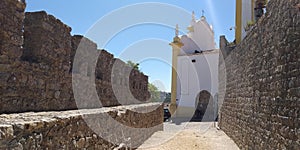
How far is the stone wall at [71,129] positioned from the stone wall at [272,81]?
2530mm

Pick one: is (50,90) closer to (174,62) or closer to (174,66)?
(174,66)

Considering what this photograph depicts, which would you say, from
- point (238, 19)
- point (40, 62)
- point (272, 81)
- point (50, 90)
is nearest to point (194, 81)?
point (238, 19)

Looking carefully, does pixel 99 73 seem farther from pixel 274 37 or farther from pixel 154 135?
pixel 274 37

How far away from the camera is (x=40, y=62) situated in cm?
434

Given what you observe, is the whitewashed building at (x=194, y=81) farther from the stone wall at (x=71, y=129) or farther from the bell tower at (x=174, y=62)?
the stone wall at (x=71, y=129)

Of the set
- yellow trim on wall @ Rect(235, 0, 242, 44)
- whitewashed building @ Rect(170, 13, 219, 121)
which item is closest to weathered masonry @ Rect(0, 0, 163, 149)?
yellow trim on wall @ Rect(235, 0, 242, 44)

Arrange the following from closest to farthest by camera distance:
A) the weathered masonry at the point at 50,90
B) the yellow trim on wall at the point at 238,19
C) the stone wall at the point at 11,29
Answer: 1. the weathered masonry at the point at 50,90
2. the stone wall at the point at 11,29
3. the yellow trim on wall at the point at 238,19

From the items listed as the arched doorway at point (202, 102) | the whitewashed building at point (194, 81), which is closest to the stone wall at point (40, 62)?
the whitewashed building at point (194, 81)

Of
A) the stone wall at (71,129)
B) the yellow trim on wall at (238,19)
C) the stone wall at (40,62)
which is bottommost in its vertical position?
the stone wall at (71,129)

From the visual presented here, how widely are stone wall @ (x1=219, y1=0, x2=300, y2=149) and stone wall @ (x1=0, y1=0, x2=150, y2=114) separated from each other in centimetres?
342

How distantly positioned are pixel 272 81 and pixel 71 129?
3.07 metres

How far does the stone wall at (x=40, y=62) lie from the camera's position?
12.0 feet

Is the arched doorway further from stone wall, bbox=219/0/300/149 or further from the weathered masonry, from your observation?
the weathered masonry

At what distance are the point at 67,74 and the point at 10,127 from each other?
3.13 m
